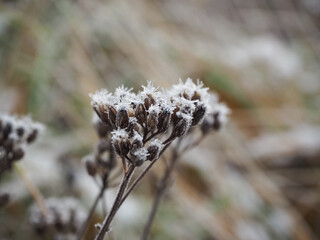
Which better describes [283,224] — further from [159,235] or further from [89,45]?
[89,45]

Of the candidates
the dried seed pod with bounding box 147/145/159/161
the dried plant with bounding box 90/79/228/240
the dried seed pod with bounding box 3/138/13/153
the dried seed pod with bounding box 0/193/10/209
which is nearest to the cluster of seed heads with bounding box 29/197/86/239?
the dried seed pod with bounding box 0/193/10/209

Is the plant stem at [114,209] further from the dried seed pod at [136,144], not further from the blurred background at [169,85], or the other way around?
the blurred background at [169,85]

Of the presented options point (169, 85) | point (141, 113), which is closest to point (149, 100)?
point (141, 113)

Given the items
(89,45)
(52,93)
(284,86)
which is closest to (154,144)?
(52,93)

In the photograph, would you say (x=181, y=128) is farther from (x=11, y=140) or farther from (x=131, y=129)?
(x=11, y=140)

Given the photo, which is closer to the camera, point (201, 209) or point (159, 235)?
point (159, 235)

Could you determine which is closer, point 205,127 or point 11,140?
point 11,140
